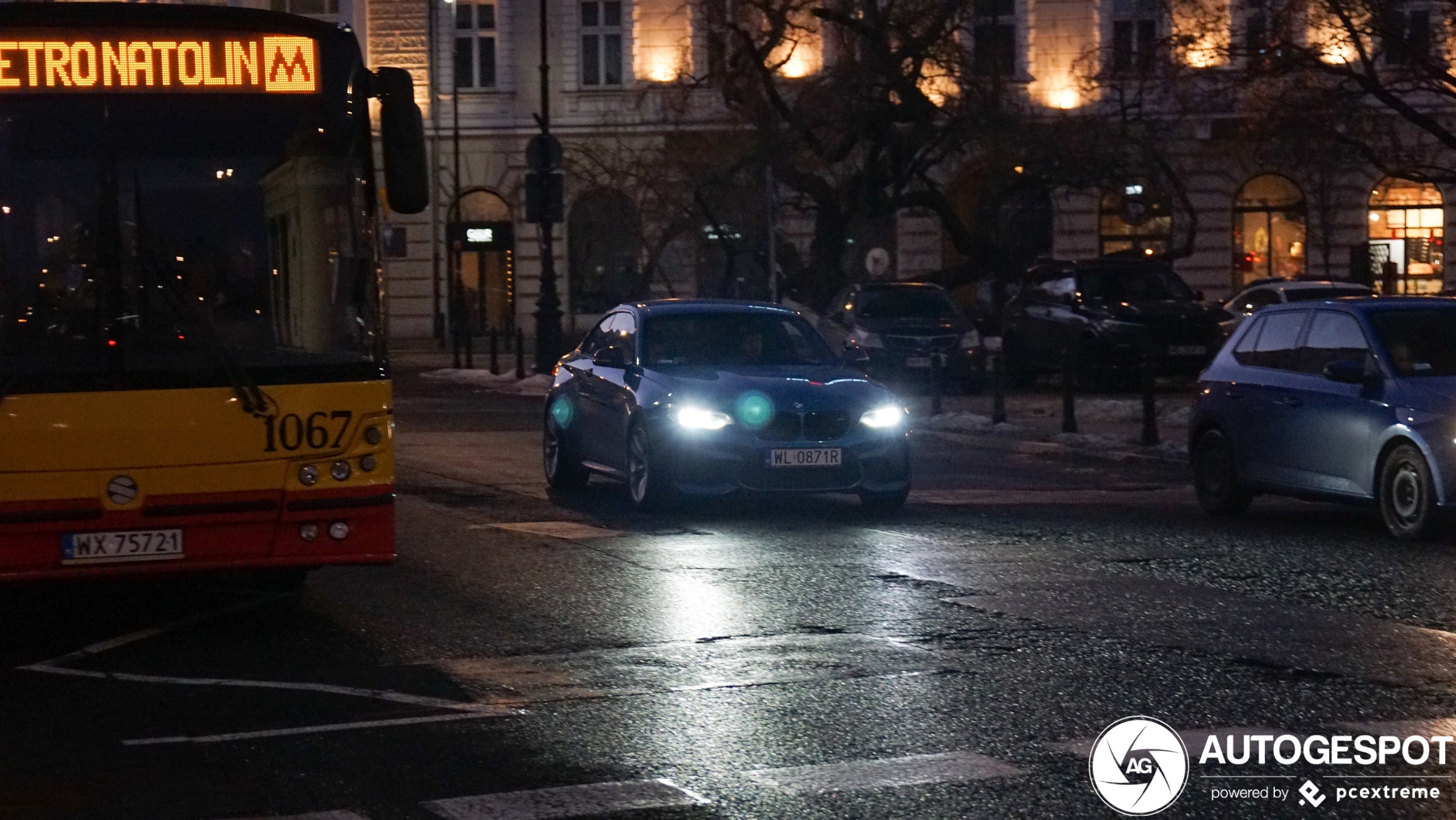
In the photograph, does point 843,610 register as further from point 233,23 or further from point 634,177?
point 634,177

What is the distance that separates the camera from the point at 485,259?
54.6m

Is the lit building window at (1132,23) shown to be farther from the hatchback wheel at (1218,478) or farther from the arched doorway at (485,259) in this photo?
the hatchback wheel at (1218,478)

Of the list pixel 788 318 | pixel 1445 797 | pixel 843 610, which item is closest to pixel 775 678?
pixel 843 610

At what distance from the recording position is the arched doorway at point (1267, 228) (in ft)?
167

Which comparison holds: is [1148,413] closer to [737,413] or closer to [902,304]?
[737,413]

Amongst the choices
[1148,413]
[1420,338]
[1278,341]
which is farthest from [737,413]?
[1148,413]

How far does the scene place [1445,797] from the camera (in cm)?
601

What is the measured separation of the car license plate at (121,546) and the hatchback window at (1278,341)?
7817 mm

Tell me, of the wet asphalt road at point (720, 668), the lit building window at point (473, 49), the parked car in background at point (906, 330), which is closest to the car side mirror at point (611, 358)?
the wet asphalt road at point (720, 668)

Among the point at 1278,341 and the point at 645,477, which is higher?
the point at 1278,341

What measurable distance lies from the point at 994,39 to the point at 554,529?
23.5m

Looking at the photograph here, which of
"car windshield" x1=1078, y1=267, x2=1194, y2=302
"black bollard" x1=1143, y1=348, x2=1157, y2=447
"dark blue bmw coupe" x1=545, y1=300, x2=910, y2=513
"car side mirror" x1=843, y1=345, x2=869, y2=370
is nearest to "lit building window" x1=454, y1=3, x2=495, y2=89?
"car windshield" x1=1078, y1=267, x2=1194, y2=302

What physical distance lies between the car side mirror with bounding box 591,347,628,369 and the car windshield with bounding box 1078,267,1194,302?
582 inches

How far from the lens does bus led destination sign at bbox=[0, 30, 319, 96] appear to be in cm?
913
